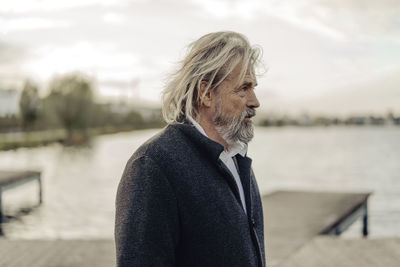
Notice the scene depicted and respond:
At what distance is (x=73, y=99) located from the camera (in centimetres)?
5559

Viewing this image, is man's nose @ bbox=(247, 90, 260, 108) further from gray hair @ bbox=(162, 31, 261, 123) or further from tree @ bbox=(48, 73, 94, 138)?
tree @ bbox=(48, 73, 94, 138)

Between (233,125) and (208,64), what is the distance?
0.26 metres

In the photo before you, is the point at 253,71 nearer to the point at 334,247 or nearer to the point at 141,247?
the point at 141,247

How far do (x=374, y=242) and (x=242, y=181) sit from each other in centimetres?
499

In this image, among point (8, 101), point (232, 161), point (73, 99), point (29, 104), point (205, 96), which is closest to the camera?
point (205, 96)

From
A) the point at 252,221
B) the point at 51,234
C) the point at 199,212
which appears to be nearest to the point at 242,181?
the point at 252,221

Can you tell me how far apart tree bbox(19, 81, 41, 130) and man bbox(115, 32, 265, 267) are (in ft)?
199

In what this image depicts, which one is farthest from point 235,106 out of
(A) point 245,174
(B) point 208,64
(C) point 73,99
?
(C) point 73,99

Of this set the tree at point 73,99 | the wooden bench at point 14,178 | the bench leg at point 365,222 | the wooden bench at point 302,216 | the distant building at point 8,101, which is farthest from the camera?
the distant building at point 8,101

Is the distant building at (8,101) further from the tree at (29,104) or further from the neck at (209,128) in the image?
the neck at (209,128)

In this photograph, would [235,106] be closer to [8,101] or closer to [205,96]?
[205,96]

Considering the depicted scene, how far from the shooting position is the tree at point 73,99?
56031mm

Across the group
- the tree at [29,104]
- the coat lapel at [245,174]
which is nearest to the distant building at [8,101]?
the tree at [29,104]

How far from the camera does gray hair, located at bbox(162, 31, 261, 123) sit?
1.80 metres
